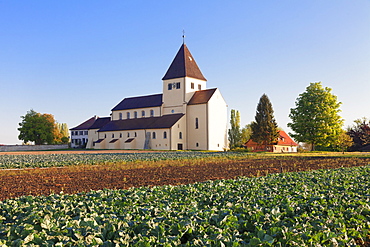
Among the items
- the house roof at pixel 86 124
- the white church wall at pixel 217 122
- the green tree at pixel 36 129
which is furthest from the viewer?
the house roof at pixel 86 124

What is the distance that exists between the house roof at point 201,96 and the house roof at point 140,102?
7.57 m

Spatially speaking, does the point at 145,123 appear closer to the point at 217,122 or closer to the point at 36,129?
the point at 217,122

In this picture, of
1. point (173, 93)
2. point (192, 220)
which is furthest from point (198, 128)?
point (192, 220)

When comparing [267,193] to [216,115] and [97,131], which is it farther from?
[97,131]

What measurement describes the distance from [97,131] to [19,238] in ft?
226

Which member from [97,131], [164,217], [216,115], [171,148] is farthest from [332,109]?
[164,217]

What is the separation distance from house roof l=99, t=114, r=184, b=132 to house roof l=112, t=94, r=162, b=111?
11.3 ft

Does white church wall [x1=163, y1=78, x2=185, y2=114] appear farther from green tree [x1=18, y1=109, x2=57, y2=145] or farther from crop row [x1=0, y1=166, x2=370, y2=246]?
crop row [x1=0, y1=166, x2=370, y2=246]

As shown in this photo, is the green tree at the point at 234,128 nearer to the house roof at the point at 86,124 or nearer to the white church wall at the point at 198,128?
the white church wall at the point at 198,128

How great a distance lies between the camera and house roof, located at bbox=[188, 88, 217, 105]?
6025 cm

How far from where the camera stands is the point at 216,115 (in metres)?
61.4

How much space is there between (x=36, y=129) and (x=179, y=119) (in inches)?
1619

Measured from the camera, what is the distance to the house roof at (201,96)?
A: 198ft

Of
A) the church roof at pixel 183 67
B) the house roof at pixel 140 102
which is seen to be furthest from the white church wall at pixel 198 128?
the house roof at pixel 140 102
